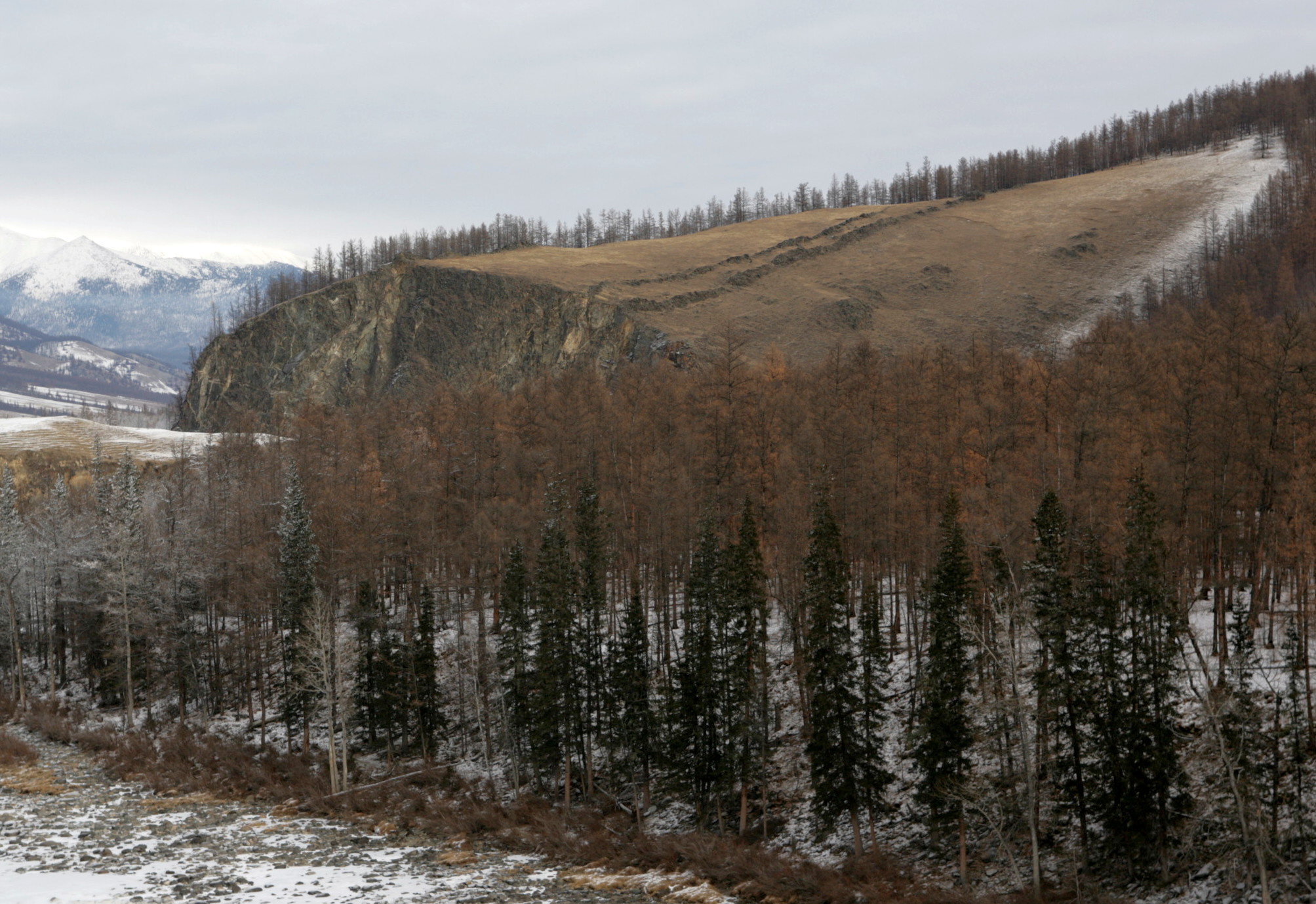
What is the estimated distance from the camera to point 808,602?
39531 millimetres

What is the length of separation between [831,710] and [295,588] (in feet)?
114

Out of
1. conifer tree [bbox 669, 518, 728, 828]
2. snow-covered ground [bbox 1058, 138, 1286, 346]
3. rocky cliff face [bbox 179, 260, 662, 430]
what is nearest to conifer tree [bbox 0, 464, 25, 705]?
conifer tree [bbox 669, 518, 728, 828]

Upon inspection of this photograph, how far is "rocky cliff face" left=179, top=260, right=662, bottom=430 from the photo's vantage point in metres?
141

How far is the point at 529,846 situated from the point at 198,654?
136 ft

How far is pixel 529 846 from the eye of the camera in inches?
1394

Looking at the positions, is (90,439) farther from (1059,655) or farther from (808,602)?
(1059,655)

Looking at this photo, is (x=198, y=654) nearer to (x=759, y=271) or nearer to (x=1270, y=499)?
(x=1270, y=499)

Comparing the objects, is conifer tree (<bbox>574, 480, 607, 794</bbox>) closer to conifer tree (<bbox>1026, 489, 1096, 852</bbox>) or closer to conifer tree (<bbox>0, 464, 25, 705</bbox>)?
conifer tree (<bbox>1026, 489, 1096, 852</bbox>)

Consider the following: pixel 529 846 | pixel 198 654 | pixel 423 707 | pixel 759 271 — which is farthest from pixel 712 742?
pixel 759 271

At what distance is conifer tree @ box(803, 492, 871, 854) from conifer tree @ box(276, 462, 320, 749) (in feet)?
102

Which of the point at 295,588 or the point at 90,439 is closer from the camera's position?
the point at 295,588

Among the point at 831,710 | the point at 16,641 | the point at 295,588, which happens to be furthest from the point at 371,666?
the point at 16,641

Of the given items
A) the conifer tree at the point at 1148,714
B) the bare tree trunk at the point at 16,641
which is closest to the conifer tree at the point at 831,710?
the conifer tree at the point at 1148,714

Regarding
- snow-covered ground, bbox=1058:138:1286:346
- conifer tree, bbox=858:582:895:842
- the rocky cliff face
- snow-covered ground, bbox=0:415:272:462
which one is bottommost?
conifer tree, bbox=858:582:895:842
